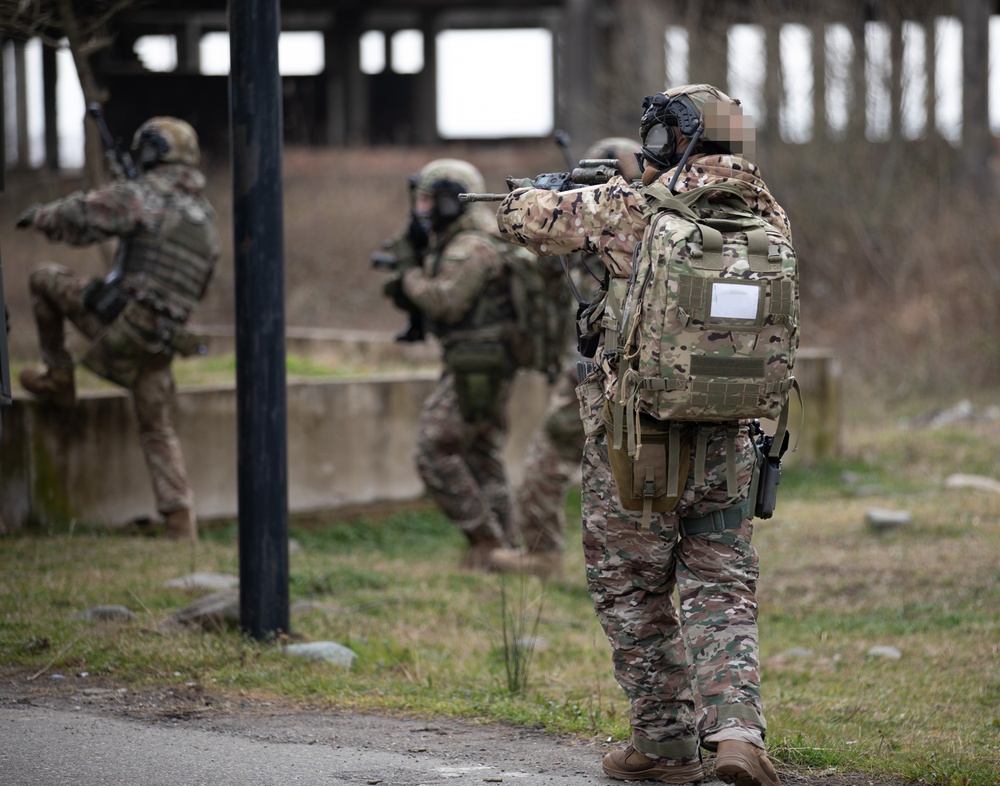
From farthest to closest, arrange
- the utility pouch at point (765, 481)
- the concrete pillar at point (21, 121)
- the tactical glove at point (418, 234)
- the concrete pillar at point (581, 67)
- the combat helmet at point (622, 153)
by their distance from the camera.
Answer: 1. the concrete pillar at point (21, 121)
2. the concrete pillar at point (581, 67)
3. the tactical glove at point (418, 234)
4. the combat helmet at point (622, 153)
5. the utility pouch at point (765, 481)

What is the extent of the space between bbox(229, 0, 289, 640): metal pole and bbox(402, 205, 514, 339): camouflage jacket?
Answer: 201cm

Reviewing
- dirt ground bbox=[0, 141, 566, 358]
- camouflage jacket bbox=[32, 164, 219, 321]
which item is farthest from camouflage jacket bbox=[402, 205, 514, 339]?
dirt ground bbox=[0, 141, 566, 358]

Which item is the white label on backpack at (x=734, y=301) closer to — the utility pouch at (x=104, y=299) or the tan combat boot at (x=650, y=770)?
the tan combat boot at (x=650, y=770)

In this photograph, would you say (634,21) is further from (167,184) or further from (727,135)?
(727,135)

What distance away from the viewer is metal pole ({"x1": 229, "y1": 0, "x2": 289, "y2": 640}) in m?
4.95

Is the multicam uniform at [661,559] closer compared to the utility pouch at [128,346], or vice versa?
the multicam uniform at [661,559]

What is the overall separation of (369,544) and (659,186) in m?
5.34

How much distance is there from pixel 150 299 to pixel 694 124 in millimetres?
4694

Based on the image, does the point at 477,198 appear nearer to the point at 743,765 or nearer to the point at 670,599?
the point at 670,599

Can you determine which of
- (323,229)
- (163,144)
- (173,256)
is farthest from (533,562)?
(323,229)

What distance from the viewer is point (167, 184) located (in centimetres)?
746

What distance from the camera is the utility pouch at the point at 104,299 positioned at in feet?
24.3

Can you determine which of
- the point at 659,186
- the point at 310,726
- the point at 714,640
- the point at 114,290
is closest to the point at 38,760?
the point at 310,726

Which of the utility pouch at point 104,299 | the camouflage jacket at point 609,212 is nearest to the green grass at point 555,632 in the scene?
the utility pouch at point 104,299
